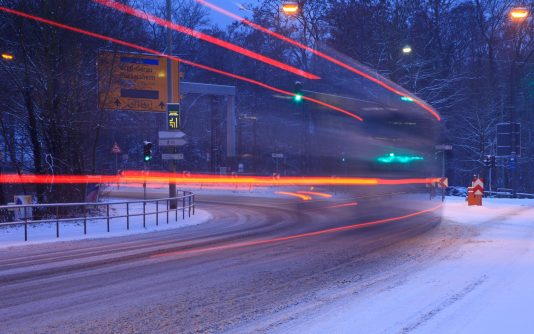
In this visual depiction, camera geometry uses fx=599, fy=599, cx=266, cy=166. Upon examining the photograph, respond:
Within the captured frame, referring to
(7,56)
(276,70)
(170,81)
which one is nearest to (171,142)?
(170,81)

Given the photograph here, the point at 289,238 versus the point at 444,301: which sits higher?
the point at 444,301

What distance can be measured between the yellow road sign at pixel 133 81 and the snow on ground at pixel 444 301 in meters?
15.4

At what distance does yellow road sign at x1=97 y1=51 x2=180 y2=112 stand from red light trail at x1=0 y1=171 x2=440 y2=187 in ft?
10.0

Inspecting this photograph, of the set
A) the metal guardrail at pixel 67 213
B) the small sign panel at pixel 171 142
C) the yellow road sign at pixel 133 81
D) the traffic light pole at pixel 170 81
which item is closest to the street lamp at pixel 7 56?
the yellow road sign at pixel 133 81

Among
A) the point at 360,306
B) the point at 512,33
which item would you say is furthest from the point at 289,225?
the point at 512,33

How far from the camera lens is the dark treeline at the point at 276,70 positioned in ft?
68.7

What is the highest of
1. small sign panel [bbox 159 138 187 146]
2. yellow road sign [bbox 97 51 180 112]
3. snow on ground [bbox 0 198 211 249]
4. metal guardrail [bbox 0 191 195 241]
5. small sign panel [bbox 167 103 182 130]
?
yellow road sign [bbox 97 51 180 112]

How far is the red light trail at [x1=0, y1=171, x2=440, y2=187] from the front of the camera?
21844 millimetres

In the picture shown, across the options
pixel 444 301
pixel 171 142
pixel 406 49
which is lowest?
pixel 444 301

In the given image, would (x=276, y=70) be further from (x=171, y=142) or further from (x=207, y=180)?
(x=171, y=142)

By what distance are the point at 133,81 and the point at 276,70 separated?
106ft

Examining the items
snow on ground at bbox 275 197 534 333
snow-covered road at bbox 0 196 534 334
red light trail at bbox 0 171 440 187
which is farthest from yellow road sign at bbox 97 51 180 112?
snow on ground at bbox 275 197 534 333

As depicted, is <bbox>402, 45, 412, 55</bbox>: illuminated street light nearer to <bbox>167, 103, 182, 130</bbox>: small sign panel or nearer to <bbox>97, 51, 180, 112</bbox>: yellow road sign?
<bbox>97, 51, 180, 112</bbox>: yellow road sign

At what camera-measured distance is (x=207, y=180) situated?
46812 mm
